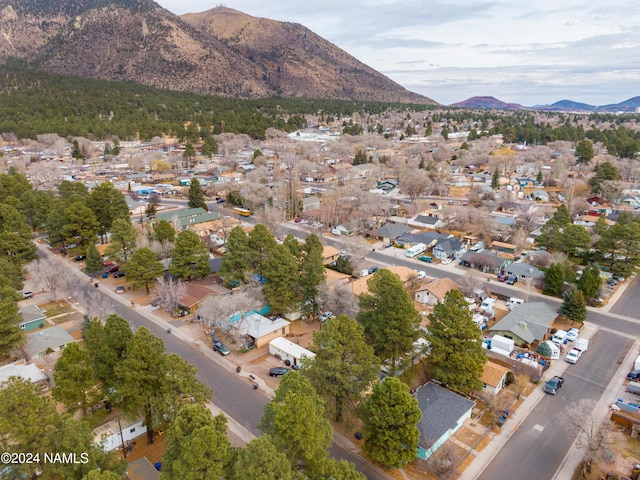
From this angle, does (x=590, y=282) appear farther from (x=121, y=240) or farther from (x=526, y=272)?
(x=121, y=240)

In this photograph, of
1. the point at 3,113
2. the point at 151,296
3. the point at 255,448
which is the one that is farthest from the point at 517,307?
the point at 3,113

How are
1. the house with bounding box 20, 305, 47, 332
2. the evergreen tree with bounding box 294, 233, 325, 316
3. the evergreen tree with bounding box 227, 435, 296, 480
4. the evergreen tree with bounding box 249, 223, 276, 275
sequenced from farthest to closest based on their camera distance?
the evergreen tree with bounding box 249, 223, 276, 275
the evergreen tree with bounding box 294, 233, 325, 316
the house with bounding box 20, 305, 47, 332
the evergreen tree with bounding box 227, 435, 296, 480

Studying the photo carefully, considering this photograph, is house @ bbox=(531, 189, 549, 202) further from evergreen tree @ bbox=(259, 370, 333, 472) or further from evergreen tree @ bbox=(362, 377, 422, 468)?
evergreen tree @ bbox=(259, 370, 333, 472)

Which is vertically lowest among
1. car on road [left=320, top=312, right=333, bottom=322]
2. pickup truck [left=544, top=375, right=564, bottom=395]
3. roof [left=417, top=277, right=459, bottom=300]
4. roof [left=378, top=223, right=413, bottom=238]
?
car on road [left=320, top=312, right=333, bottom=322]

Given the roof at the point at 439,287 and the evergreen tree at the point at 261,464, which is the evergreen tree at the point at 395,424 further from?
the roof at the point at 439,287

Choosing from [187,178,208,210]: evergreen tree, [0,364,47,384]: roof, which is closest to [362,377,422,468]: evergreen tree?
[0,364,47,384]: roof

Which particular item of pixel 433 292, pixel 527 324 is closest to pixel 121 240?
pixel 433 292

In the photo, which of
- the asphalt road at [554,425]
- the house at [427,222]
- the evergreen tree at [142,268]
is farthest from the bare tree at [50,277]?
the house at [427,222]

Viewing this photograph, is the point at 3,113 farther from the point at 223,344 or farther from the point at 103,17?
the point at 223,344
